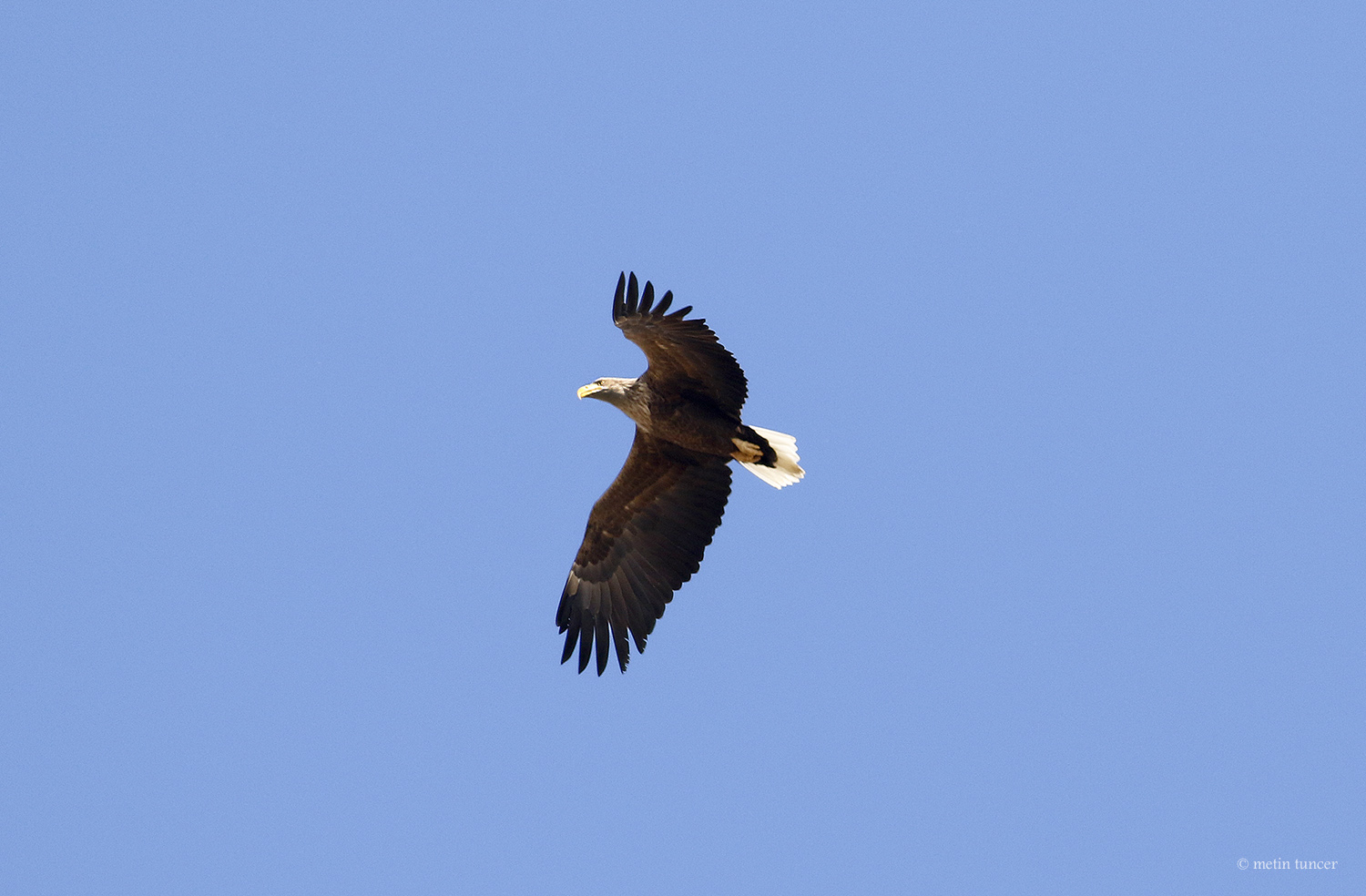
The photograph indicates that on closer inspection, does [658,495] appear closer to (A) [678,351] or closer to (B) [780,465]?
(B) [780,465]

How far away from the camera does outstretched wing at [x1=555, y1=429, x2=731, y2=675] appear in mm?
11570

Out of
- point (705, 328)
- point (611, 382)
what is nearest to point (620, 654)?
point (611, 382)

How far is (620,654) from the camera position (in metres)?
11.6

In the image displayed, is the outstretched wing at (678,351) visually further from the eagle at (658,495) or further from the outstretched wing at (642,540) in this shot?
the outstretched wing at (642,540)

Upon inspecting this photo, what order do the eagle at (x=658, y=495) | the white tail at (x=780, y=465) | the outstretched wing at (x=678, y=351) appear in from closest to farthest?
the outstretched wing at (x=678, y=351) → the eagle at (x=658, y=495) → the white tail at (x=780, y=465)

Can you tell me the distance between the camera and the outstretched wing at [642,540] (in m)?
11.6

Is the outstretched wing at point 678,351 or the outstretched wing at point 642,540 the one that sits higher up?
the outstretched wing at point 678,351

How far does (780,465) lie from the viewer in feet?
38.4

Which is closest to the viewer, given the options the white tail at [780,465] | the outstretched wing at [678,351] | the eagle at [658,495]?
the outstretched wing at [678,351]

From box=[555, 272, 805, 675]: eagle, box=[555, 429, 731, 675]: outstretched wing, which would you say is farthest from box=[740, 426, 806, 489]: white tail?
box=[555, 429, 731, 675]: outstretched wing

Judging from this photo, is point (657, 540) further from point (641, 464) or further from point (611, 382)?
point (611, 382)

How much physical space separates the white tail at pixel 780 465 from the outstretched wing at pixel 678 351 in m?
0.63

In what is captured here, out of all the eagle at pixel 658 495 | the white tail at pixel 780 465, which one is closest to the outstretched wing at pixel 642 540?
the eagle at pixel 658 495

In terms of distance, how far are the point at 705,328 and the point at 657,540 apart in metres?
2.28
